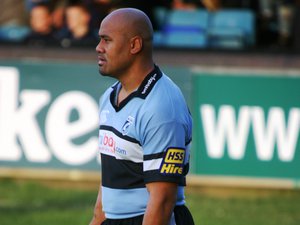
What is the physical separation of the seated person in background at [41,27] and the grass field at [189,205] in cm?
177

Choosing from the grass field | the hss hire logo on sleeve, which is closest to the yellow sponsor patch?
the hss hire logo on sleeve

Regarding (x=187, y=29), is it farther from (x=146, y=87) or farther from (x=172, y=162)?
(x=172, y=162)

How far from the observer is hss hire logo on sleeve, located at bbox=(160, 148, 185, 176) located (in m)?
5.08

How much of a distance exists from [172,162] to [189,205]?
261 inches

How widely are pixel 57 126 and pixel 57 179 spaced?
647mm

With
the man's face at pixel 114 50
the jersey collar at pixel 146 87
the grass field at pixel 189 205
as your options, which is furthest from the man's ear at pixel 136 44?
the grass field at pixel 189 205

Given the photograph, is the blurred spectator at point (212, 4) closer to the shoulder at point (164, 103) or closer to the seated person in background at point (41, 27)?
the seated person in background at point (41, 27)

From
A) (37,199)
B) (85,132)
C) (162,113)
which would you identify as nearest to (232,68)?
(85,132)

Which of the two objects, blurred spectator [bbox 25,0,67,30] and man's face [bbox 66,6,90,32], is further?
blurred spectator [bbox 25,0,67,30]

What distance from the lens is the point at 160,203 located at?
5.03 m

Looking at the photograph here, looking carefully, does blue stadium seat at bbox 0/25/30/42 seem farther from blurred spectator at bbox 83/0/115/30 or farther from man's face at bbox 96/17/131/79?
man's face at bbox 96/17/131/79

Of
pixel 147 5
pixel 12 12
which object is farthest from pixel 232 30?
pixel 12 12

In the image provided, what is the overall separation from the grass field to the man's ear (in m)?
5.39

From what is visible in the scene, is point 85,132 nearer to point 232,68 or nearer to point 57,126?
point 57,126
